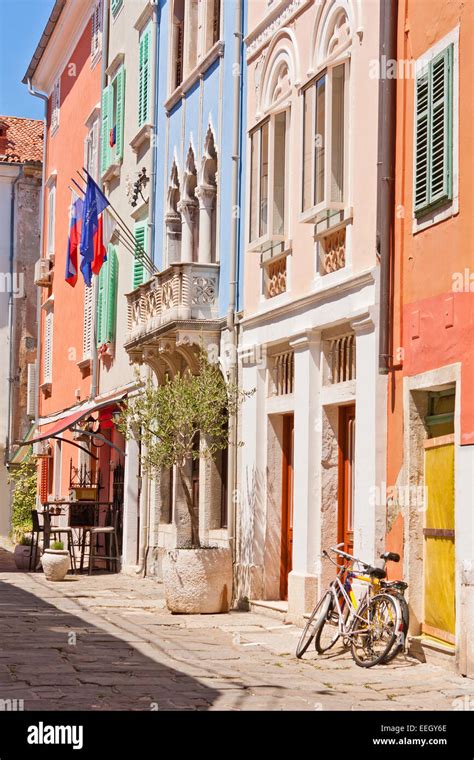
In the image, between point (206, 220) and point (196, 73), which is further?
point (196, 73)

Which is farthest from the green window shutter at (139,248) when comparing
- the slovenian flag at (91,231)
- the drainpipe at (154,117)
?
the slovenian flag at (91,231)

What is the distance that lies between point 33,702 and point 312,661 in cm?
367

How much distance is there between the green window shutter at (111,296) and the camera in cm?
2631

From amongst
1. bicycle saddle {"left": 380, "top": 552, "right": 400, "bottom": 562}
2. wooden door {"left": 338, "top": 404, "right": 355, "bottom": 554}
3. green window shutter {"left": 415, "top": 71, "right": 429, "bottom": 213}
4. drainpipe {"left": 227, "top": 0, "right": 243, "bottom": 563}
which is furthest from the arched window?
bicycle saddle {"left": 380, "top": 552, "right": 400, "bottom": 562}

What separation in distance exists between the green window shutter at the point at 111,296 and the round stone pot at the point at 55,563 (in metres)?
5.46

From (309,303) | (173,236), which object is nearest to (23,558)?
(173,236)

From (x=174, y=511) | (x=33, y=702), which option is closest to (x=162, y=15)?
(x=174, y=511)

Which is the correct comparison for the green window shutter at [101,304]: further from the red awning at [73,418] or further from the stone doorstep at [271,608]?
the stone doorstep at [271,608]

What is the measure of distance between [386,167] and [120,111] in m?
14.2

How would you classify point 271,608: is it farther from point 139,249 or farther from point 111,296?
point 111,296

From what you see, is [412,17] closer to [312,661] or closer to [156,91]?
[312,661]

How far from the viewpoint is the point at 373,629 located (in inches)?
472

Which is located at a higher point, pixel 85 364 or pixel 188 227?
pixel 188 227

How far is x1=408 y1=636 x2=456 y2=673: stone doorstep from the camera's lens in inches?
452
